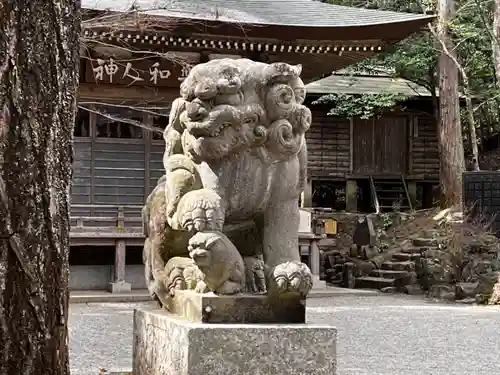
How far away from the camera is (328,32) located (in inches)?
460

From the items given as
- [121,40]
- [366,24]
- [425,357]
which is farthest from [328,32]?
[425,357]

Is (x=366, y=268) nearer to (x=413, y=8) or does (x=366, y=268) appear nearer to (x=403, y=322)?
(x=403, y=322)

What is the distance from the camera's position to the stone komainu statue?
2926 mm

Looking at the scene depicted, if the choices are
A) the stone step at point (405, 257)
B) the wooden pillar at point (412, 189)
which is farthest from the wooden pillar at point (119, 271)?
the wooden pillar at point (412, 189)

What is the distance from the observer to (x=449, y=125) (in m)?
17.4

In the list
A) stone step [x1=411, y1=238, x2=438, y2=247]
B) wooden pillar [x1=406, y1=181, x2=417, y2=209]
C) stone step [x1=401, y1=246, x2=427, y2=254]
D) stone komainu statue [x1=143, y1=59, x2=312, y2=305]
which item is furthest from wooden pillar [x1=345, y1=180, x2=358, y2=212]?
stone komainu statue [x1=143, y1=59, x2=312, y2=305]

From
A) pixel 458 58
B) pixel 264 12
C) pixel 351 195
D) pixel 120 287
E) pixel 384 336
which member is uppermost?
pixel 458 58

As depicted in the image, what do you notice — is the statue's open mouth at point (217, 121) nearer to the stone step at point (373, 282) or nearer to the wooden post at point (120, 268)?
the wooden post at point (120, 268)

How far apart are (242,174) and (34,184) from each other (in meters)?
1.09

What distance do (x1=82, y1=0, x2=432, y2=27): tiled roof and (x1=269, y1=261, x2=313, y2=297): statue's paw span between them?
813cm

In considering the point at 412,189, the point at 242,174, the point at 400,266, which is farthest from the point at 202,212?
the point at 412,189

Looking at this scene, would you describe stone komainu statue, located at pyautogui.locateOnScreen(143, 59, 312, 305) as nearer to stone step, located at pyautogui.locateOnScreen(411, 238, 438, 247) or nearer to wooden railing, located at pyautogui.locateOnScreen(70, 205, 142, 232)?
wooden railing, located at pyautogui.locateOnScreen(70, 205, 142, 232)

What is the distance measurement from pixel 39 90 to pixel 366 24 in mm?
10170

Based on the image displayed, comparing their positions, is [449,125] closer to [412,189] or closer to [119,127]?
[412,189]
